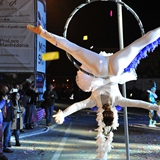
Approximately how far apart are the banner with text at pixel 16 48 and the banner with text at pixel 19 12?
0.75 ft

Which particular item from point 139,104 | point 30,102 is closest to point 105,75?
point 139,104

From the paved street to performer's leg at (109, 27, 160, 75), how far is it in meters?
3.84

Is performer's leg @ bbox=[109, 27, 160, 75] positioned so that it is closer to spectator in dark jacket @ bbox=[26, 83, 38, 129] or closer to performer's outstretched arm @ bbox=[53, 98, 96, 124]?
performer's outstretched arm @ bbox=[53, 98, 96, 124]

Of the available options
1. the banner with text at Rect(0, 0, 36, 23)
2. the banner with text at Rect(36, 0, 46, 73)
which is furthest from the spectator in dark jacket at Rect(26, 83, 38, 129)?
the banner with text at Rect(0, 0, 36, 23)

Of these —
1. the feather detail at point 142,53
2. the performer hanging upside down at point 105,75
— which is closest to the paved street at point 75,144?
the performer hanging upside down at point 105,75

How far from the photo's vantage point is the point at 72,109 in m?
2.91

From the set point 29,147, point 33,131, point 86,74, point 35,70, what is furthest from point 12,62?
point 86,74

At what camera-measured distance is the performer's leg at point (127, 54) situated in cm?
282

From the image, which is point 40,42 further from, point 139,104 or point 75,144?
point 139,104

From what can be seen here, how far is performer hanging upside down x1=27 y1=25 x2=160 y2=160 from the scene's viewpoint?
9.25 ft

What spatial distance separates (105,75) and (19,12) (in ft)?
27.1

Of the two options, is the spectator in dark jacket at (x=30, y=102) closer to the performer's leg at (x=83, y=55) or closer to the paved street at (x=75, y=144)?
the paved street at (x=75, y=144)

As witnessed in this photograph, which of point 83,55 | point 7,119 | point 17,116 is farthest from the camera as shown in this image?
point 17,116

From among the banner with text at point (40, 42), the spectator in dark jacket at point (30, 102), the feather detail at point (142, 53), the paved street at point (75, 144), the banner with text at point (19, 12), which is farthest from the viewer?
the banner with text at point (40, 42)
